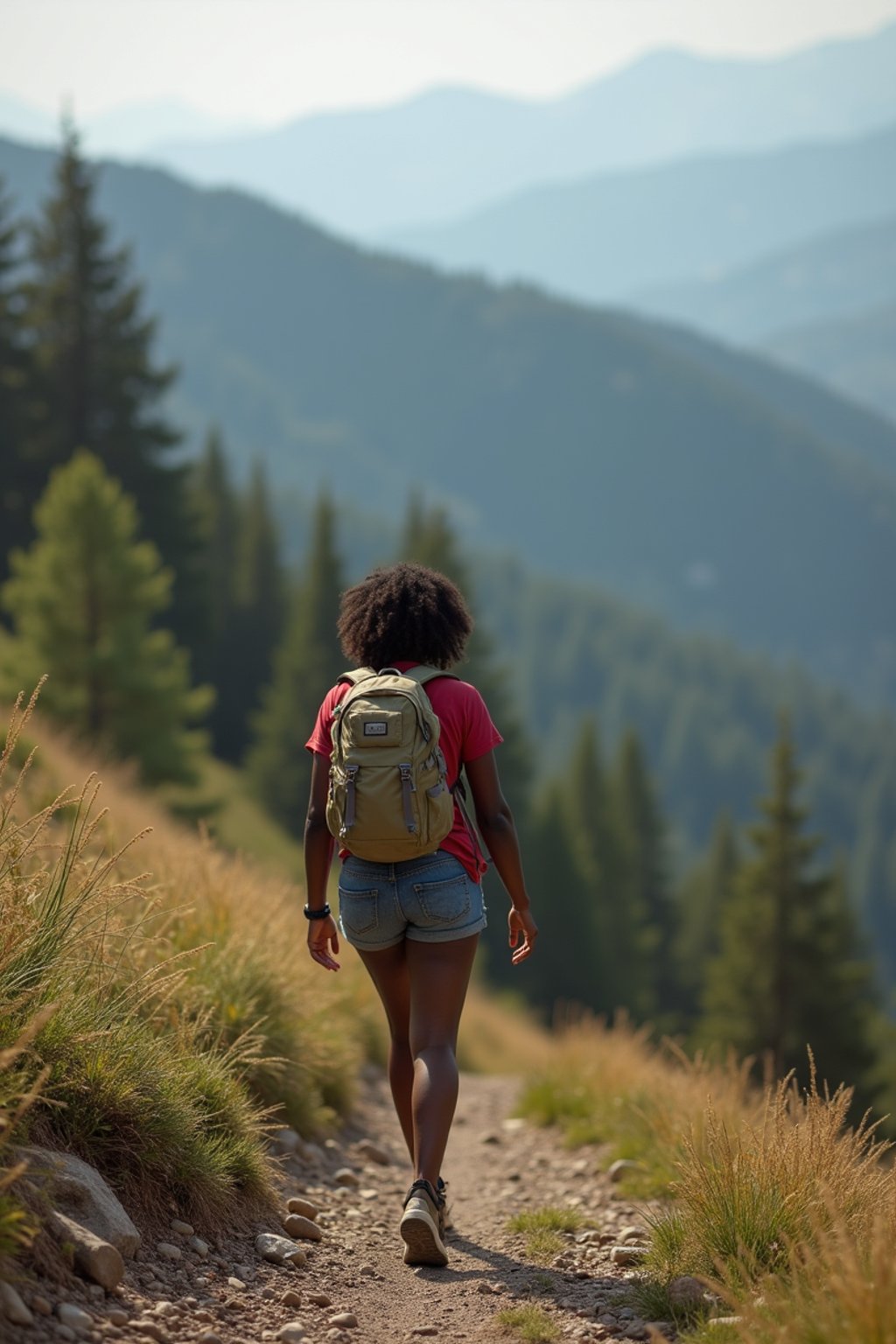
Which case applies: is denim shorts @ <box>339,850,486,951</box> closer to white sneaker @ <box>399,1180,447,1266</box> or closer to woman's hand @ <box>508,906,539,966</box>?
woman's hand @ <box>508,906,539,966</box>

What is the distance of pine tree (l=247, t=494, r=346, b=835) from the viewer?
4466 centimetres

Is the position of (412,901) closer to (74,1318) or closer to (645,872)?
(74,1318)

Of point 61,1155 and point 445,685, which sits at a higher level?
point 445,685

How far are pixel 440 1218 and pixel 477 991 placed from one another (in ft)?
81.2

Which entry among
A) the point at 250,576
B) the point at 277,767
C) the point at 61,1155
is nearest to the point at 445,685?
the point at 61,1155

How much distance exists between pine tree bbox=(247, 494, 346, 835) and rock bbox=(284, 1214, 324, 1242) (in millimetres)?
38303

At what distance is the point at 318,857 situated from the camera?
4.77 meters

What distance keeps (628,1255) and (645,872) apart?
2325 inches

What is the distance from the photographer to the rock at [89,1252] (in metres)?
3.74

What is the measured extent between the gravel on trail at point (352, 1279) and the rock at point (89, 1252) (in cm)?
4

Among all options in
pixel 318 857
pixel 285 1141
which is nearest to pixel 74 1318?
pixel 318 857

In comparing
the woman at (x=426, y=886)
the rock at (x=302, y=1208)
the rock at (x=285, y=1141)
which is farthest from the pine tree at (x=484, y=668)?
the woman at (x=426, y=886)

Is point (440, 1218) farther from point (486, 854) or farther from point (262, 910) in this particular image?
point (262, 910)

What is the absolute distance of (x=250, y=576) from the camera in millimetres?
52656
